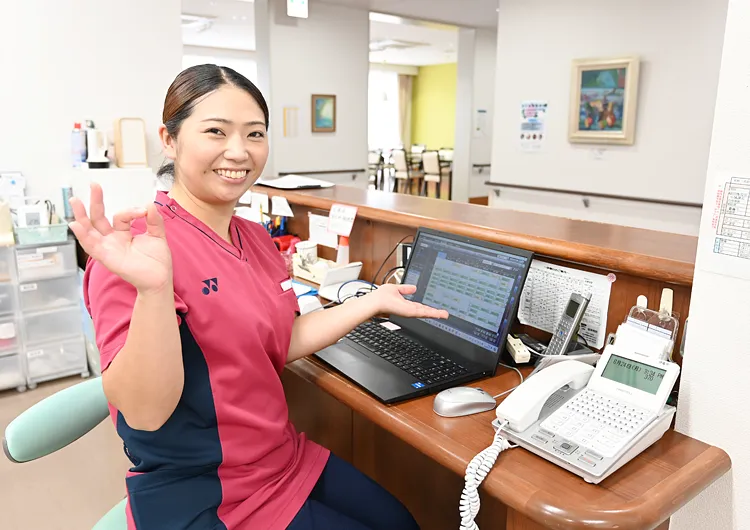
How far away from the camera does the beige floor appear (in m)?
2.07

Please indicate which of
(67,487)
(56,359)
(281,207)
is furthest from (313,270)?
(56,359)

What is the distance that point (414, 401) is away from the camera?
1.15 m

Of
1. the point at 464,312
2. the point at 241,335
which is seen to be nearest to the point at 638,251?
the point at 464,312

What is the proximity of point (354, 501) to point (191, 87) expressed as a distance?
3.03ft

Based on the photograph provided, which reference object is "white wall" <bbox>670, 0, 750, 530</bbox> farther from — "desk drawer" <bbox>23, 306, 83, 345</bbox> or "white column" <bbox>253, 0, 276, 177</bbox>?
"white column" <bbox>253, 0, 276, 177</bbox>

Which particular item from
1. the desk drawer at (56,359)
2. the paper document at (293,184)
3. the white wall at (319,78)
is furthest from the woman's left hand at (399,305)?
the white wall at (319,78)

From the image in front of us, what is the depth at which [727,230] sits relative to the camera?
0.98 m

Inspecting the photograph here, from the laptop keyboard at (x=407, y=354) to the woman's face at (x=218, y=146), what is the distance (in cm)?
51

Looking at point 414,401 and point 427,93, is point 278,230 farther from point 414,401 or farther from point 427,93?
point 427,93

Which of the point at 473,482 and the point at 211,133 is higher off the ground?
the point at 211,133

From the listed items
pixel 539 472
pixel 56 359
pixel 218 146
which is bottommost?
pixel 56 359

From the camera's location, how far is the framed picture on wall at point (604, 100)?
4270 mm

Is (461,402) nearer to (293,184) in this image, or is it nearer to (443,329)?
(443,329)

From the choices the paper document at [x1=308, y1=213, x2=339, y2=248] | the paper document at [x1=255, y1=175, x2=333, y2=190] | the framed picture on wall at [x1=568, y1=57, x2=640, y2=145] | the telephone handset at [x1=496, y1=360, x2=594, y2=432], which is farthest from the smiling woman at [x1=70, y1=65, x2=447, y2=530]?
the framed picture on wall at [x1=568, y1=57, x2=640, y2=145]
